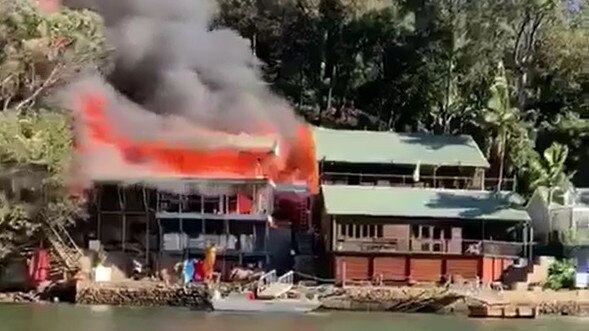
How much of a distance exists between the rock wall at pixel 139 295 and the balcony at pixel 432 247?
21.8ft

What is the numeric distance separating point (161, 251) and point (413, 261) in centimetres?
1042

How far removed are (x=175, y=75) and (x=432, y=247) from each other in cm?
Result: 1471

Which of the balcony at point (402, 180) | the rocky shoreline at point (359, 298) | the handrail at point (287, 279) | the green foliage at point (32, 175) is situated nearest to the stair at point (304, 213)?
the balcony at point (402, 180)

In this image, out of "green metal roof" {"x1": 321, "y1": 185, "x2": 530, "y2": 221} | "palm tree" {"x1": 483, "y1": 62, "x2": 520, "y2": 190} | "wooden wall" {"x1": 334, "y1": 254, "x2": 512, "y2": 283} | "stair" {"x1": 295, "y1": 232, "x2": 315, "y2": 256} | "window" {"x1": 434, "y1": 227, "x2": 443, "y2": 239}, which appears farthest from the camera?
"palm tree" {"x1": 483, "y1": 62, "x2": 520, "y2": 190}

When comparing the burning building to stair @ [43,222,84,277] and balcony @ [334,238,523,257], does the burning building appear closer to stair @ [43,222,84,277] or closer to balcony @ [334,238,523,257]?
stair @ [43,222,84,277]

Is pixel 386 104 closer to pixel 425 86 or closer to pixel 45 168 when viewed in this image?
pixel 425 86

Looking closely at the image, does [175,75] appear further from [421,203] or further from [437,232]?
[437,232]

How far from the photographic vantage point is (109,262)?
2021 inches

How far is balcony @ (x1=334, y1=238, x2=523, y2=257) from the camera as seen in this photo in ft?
165

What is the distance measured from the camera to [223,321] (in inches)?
1598

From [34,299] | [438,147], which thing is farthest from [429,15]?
[34,299]

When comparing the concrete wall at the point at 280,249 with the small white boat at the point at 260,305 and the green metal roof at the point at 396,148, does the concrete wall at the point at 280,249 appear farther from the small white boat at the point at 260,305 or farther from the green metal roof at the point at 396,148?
the small white boat at the point at 260,305

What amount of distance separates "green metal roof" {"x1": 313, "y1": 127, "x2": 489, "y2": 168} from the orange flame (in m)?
2.06

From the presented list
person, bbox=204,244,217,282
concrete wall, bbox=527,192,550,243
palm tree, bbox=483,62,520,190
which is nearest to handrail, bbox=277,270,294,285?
person, bbox=204,244,217,282
